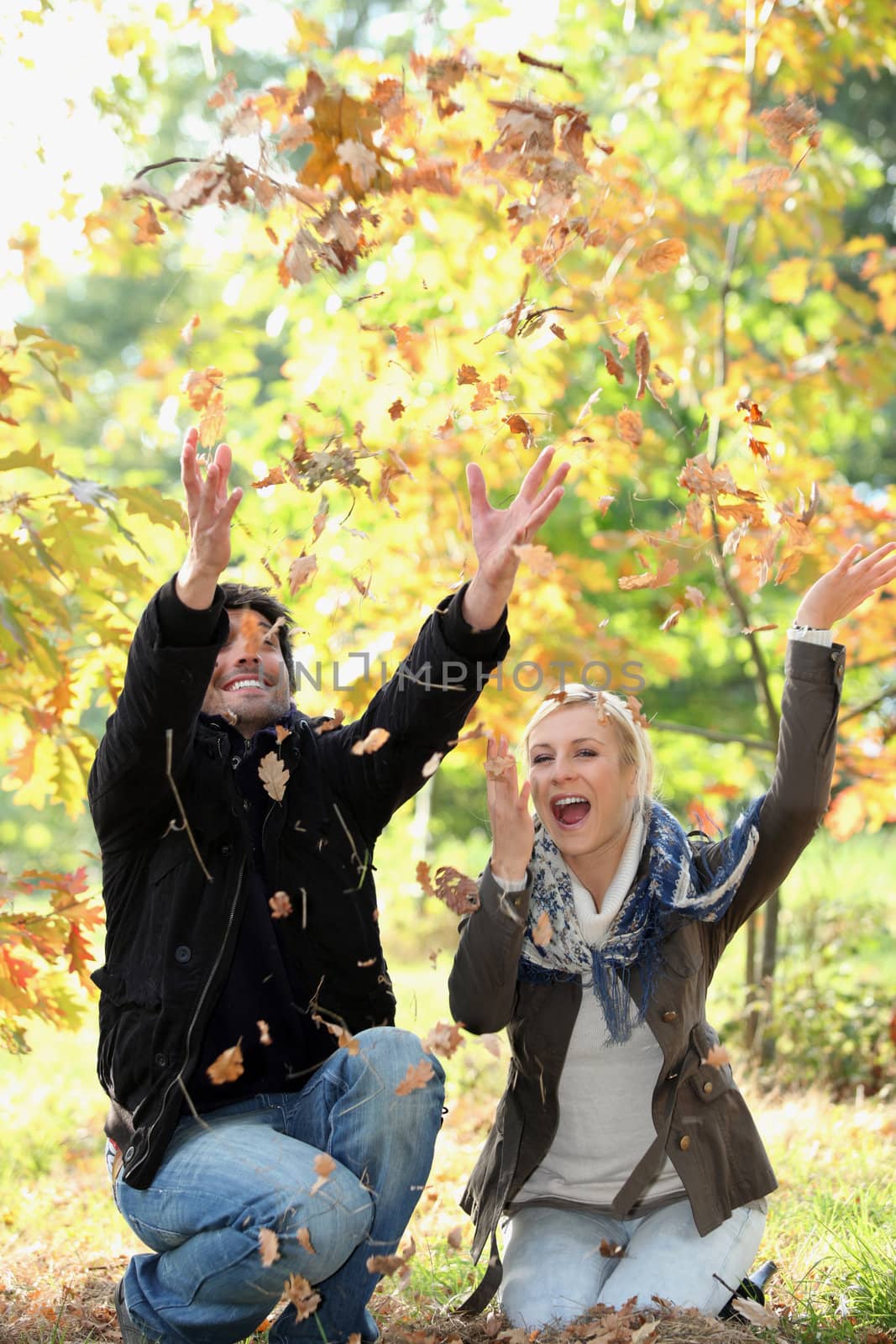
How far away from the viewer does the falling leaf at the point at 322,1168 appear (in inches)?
91.0

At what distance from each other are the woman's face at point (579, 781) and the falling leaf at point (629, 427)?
2.02ft

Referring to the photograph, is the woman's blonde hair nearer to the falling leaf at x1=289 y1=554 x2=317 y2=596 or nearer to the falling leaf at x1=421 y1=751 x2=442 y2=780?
the falling leaf at x1=421 y1=751 x2=442 y2=780

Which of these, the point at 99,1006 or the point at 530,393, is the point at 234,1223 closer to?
the point at 99,1006

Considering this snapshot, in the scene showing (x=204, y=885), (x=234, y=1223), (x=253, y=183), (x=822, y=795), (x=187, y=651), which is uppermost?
(x=253, y=183)

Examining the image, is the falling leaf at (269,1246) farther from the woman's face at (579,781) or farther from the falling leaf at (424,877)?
the woman's face at (579,781)

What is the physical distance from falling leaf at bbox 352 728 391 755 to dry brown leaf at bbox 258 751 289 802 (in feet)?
0.49

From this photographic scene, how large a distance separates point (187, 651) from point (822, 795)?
1.38 m

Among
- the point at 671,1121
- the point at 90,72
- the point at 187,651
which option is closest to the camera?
the point at 187,651

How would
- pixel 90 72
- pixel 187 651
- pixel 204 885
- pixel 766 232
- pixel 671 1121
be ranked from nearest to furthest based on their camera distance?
1. pixel 187 651
2. pixel 204 885
3. pixel 671 1121
4. pixel 90 72
5. pixel 766 232

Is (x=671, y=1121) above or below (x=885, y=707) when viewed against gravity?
below

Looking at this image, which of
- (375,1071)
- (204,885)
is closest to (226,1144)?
(375,1071)

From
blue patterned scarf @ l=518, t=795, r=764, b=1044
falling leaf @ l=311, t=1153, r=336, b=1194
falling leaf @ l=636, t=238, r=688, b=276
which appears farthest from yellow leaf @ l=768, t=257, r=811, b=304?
falling leaf @ l=311, t=1153, r=336, b=1194

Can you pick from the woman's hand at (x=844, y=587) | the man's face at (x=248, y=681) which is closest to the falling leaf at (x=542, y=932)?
the man's face at (x=248, y=681)

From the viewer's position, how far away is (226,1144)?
2.43m
